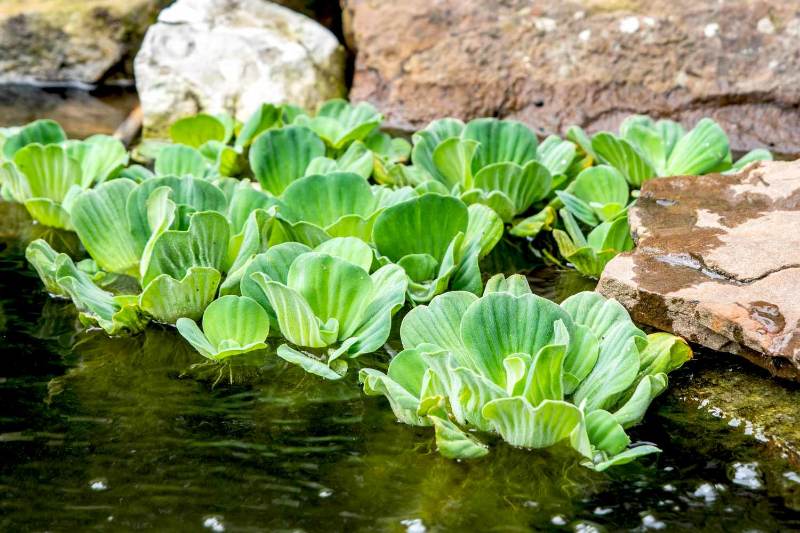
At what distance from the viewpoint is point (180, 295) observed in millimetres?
2406

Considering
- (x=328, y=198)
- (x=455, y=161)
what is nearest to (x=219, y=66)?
(x=455, y=161)

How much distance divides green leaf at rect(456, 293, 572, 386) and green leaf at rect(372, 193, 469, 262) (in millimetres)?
542

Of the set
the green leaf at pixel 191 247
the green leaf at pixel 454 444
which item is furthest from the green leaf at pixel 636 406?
the green leaf at pixel 191 247

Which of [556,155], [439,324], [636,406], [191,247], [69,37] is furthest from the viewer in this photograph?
[69,37]

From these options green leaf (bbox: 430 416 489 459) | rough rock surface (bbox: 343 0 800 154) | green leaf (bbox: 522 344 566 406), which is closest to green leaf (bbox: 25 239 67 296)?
green leaf (bbox: 430 416 489 459)

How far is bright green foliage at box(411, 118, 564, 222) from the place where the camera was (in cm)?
298

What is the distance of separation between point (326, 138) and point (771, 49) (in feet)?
5.91

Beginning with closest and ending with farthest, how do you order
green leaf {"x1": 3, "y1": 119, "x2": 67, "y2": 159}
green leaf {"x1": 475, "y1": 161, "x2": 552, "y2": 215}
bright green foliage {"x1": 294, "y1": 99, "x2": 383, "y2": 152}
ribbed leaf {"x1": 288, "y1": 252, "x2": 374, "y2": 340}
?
ribbed leaf {"x1": 288, "y1": 252, "x2": 374, "y2": 340}
green leaf {"x1": 475, "y1": 161, "x2": 552, "y2": 215}
green leaf {"x1": 3, "y1": 119, "x2": 67, "y2": 159}
bright green foliage {"x1": 294, "y1": 99, "x2": 383, "y2": 152}

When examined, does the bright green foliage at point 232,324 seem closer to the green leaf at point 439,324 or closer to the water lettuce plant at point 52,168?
the green leaf at point 439,324

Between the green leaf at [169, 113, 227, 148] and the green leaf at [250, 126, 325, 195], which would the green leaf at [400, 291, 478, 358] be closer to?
the green leaf at [250, 126, 325, 195]

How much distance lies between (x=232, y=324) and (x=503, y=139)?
1312 mm

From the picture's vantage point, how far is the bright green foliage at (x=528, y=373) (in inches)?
72.6

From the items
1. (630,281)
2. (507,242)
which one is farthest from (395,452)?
(507,242)

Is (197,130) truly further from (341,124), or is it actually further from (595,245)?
(595,245)
